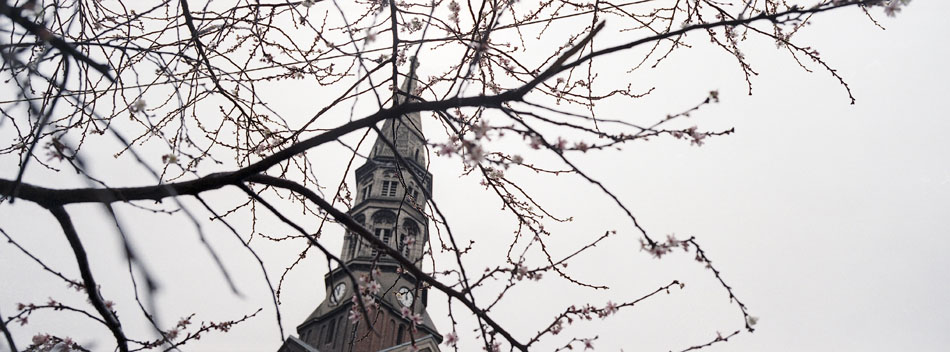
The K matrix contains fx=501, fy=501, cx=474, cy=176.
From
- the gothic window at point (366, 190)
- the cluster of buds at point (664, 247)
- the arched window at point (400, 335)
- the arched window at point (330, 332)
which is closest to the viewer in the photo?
the cluster of buds at point (664, 247)

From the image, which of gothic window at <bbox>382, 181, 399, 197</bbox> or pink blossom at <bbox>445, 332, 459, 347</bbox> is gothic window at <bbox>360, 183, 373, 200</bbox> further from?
pink blossom at <bbox>445, 332, 459, 347</bbox>

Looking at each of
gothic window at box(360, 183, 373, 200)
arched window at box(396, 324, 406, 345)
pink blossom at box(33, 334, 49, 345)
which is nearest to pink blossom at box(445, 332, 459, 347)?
pink blossom at box(33, 334, 49, 345)

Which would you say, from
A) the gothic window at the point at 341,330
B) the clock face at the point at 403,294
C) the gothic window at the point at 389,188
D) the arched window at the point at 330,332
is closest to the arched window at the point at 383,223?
the gothic window at the point at 389,188

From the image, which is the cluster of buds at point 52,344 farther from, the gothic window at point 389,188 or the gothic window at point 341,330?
the gothic window at point 389,188

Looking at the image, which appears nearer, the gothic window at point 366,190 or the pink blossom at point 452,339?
the pink blossom at point 452,339

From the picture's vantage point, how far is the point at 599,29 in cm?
178

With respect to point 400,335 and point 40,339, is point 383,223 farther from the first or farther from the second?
point 40,339

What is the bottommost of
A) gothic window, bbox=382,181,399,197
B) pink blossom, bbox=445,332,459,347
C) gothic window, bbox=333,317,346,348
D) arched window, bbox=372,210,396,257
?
pink blossom, bbox=445,332,459,347

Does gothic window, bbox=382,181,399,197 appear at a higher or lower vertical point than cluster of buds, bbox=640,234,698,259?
higher

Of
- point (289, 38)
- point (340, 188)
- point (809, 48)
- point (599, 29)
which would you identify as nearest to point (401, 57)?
point (289, 38)

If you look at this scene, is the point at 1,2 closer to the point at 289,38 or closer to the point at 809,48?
the point at 289,38

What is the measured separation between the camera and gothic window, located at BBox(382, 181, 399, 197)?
26.5 metres

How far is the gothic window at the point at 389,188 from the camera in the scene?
26.5 metres

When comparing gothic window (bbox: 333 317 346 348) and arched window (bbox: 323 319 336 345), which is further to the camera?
arched window (bbox: 323 319 336 345)
